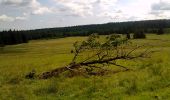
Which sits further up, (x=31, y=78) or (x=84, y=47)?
(x=84, y=47)

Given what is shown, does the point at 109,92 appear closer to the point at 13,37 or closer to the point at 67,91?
the point at 67,91

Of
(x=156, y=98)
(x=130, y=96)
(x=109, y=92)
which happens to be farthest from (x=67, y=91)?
(x=156, y=98)

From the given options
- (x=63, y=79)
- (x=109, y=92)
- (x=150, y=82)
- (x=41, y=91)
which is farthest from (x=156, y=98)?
(x=63, y=79)

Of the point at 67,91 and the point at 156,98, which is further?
the point at 67,91

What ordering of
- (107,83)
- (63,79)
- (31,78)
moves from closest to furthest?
(107,83)
(63,79)
(31,78)

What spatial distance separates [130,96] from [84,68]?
31.3 ft

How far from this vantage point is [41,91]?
15.0 meters

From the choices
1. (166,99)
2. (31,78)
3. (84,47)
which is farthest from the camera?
(84,47)

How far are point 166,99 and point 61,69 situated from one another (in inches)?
430

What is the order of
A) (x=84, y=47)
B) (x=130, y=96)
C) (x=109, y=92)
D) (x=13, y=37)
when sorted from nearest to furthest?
(x=130, y=96) < (x=109, y=92) < (x=84, y=47) < (x=13, y=37)

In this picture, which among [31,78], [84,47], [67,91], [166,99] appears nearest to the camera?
[166,99]

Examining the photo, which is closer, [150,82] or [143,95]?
[143,95]

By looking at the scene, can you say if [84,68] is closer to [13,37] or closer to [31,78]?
[31,78]

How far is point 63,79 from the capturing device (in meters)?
18.8
